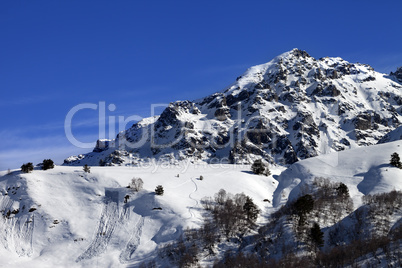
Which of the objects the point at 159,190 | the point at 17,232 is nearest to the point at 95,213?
the point at 159,190

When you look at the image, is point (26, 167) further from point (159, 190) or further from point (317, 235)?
point (317, 235)

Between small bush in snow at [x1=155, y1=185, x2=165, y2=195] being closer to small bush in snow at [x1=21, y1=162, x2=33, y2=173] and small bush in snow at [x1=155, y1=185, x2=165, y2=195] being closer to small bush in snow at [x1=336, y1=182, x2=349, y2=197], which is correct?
small bush in snow at [x1=21, y1=162, x2=33, y2=173]

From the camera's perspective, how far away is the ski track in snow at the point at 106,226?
377 ft

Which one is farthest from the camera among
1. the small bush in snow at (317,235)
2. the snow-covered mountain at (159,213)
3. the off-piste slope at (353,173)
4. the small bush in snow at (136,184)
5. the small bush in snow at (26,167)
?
the small bush in snow at (26,167)

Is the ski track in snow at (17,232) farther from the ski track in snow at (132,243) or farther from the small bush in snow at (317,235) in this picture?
the small bush in snow at (317,235)

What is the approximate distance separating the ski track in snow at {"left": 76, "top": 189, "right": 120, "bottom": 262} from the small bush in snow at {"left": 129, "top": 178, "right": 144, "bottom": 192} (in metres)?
5.39

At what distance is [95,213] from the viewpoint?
129375 millimetres

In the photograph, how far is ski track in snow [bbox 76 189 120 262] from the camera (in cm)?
11500

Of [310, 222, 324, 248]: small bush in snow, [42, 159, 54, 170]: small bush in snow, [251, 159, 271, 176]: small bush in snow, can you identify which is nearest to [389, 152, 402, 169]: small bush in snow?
[251, 159, 271, 176]: small bush in snow

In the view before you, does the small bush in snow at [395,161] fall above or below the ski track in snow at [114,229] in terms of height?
above

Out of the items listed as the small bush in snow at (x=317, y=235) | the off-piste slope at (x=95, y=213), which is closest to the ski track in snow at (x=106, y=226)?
the off-piste slope at (x=95, y=213)

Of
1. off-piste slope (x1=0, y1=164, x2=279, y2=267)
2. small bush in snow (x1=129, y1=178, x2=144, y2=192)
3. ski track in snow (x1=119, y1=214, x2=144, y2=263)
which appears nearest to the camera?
ski track in snow (x1=119, y1=214, x2=144, y2=263)

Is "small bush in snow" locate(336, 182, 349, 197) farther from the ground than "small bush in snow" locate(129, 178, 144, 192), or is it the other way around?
"small bush in snow" locate(129, 178, 144, 192)

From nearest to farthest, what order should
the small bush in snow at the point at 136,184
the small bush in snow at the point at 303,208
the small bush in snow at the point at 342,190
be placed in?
the small bush in snow at the point at 303,208 < the small bush in snow at the point at 342,190 < the small bush in snow at the point at 136,184
